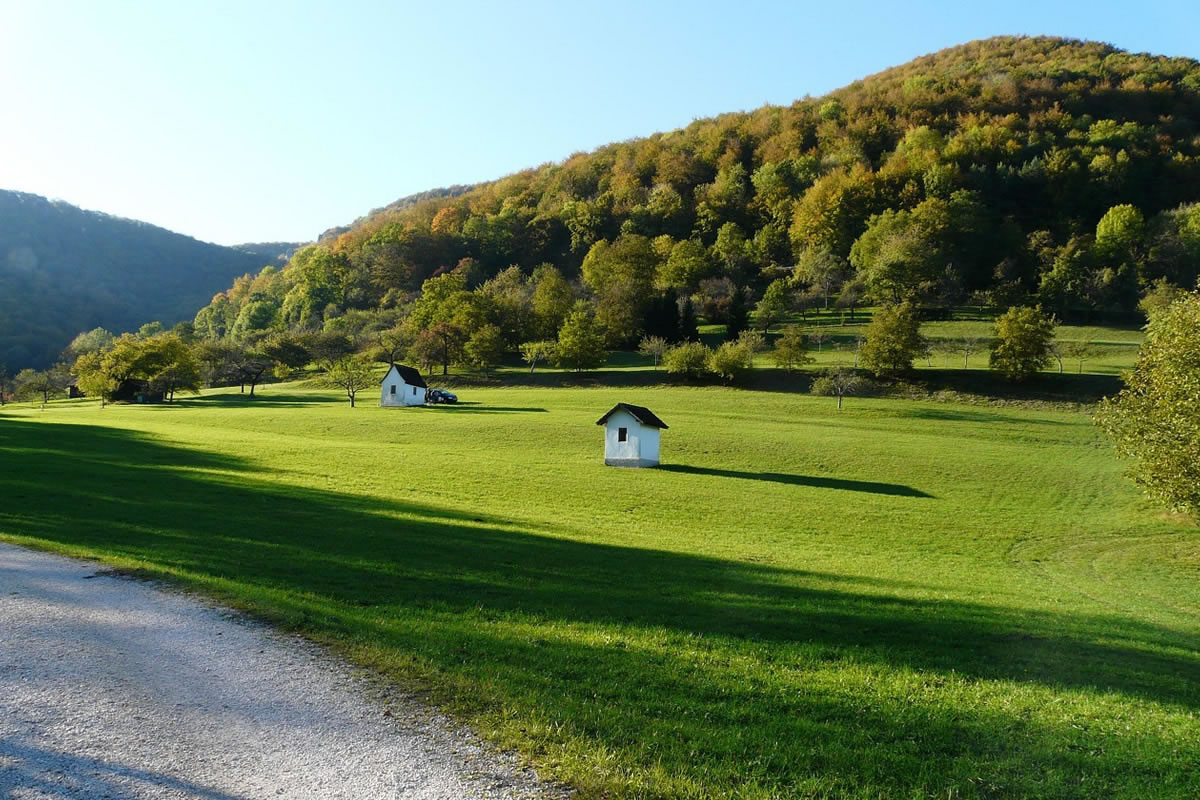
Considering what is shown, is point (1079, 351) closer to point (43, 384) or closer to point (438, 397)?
point (438, 397)

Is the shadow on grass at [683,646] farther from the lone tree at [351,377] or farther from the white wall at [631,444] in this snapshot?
the lone tree at [351,377]

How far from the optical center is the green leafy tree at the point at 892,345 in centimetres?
6500

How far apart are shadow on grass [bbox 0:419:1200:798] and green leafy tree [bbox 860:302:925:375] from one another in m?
53.3

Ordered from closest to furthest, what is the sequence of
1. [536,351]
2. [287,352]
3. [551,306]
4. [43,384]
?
[536,351] → [43,384] → [287,352] → [551,306]

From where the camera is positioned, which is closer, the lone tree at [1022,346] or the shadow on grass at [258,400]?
the lone tree at [1022,346]

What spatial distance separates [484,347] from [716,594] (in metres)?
70.0

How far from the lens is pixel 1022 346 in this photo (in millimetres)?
61094

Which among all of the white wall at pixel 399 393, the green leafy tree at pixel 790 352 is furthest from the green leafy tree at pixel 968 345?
the white wall at pixel 399 393

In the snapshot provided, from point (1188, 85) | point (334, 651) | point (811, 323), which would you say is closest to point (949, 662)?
point (334, 651)

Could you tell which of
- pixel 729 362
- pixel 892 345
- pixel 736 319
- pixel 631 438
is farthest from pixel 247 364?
pixel 892 345

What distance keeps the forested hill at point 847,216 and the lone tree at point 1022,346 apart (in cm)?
3433

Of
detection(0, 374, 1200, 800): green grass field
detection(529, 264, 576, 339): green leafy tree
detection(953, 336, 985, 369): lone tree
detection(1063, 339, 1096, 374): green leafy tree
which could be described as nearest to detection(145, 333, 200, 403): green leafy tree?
detection(529, 264, 576, 339): green leafy tree

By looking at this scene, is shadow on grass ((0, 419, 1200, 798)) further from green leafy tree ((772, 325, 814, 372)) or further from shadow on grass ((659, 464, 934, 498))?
A: green leafy tree ((772, 325, 814, 372))

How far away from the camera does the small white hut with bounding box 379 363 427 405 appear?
65062 millimetres
